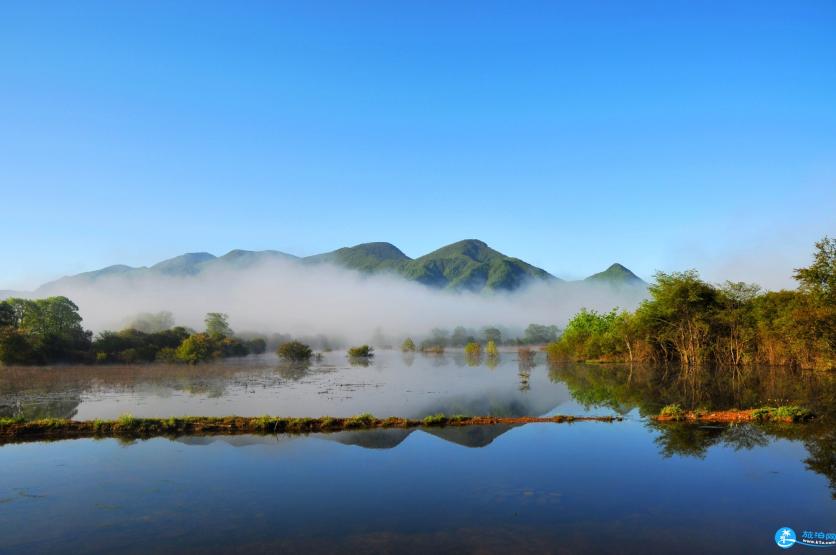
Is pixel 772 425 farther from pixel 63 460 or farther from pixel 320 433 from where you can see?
pixel 63 460

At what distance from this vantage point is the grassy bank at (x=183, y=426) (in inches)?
828

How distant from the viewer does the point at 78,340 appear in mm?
68500

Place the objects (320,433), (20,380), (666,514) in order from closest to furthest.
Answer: (666,514), (320,433), (20,380)

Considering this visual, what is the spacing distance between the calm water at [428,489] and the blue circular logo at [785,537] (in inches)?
11.4

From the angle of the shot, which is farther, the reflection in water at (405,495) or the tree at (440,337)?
the tree at (440,337)

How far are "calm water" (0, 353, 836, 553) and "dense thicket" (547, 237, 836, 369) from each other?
1015 inches

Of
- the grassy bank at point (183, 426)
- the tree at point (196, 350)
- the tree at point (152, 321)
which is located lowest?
the grassy bank at point (183, 426)

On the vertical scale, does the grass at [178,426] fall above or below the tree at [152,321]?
below

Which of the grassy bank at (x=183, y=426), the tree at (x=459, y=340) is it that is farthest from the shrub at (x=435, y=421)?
the tree at (x=459, y=340)

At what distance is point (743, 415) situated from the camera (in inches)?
955

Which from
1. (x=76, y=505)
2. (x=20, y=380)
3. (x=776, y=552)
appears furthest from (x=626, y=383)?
(x=20, y=380)

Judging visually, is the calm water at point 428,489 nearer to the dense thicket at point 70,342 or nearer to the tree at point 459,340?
the dense thicket at point 70,342

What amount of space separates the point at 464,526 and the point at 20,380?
4684 cm

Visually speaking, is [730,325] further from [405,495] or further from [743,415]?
[405,495]
